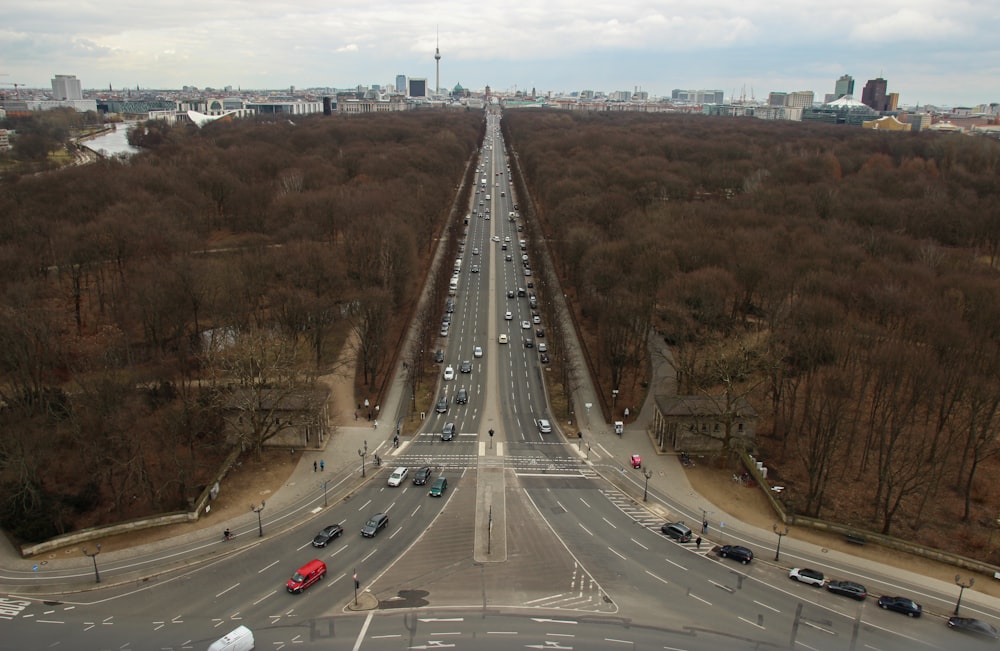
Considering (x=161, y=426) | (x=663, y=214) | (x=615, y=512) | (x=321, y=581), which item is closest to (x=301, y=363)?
(x=161, y=426)

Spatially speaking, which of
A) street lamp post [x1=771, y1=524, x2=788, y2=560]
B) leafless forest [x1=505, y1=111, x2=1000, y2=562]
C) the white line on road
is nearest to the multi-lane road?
the white line on road

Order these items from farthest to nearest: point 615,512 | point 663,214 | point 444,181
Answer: point 444,181 → point 663,214 → point 615,512

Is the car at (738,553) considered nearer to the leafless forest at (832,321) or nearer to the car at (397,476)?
the leafless forest at (832,321)

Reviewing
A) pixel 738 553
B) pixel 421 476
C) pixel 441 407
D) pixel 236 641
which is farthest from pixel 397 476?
pixel 738 553

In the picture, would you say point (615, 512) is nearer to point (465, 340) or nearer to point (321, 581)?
Result: point (321, 581)

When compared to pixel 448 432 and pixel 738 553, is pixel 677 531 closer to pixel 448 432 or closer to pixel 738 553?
pixel 738 553
